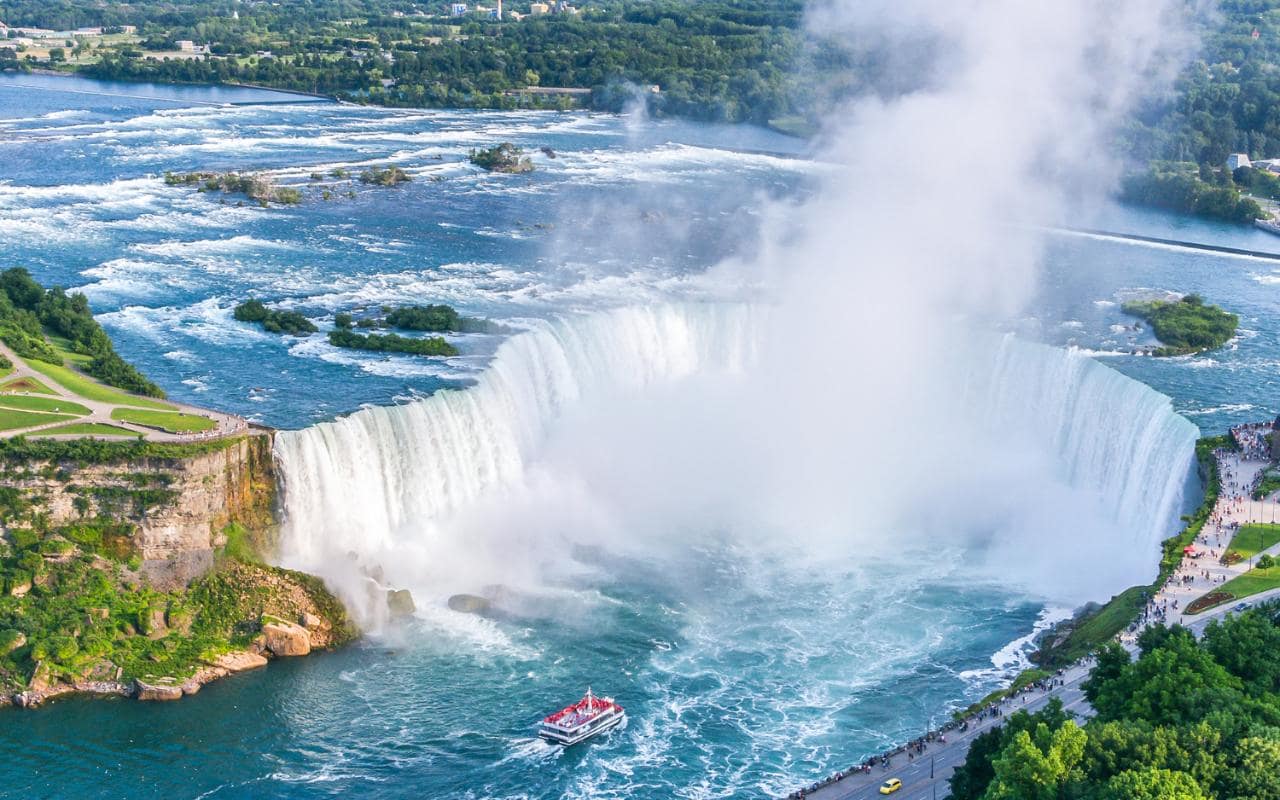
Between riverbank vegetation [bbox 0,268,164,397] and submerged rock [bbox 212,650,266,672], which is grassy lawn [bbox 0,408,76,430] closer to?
riverbank vegetation [bbox 0,268,164,397]

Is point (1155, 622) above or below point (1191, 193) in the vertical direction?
below

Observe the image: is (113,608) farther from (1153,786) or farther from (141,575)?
(1153,786)

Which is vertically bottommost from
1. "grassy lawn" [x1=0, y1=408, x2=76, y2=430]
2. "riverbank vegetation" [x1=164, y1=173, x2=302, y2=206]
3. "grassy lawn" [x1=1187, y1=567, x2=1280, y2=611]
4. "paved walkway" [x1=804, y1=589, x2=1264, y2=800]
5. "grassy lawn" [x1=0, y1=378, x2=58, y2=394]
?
"paved walkway" [x1=804, y1=589, x2=1264, y2=800]

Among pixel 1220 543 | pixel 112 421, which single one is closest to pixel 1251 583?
pixel 1220 543

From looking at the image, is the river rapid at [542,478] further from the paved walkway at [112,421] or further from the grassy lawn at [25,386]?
the grassy lawn at [25,386]

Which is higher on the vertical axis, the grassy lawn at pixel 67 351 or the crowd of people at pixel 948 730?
the grassy lawn at pixel 67 351

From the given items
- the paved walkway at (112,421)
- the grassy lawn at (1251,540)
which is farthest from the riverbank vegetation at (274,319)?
the grassy lawn at (1251,540)

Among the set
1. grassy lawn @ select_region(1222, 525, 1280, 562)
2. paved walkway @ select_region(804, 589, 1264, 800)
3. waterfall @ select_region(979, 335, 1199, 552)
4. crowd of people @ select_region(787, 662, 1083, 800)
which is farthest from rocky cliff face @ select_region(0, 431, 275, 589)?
waterfall @ select_region(979, 335, 1199, 552)
